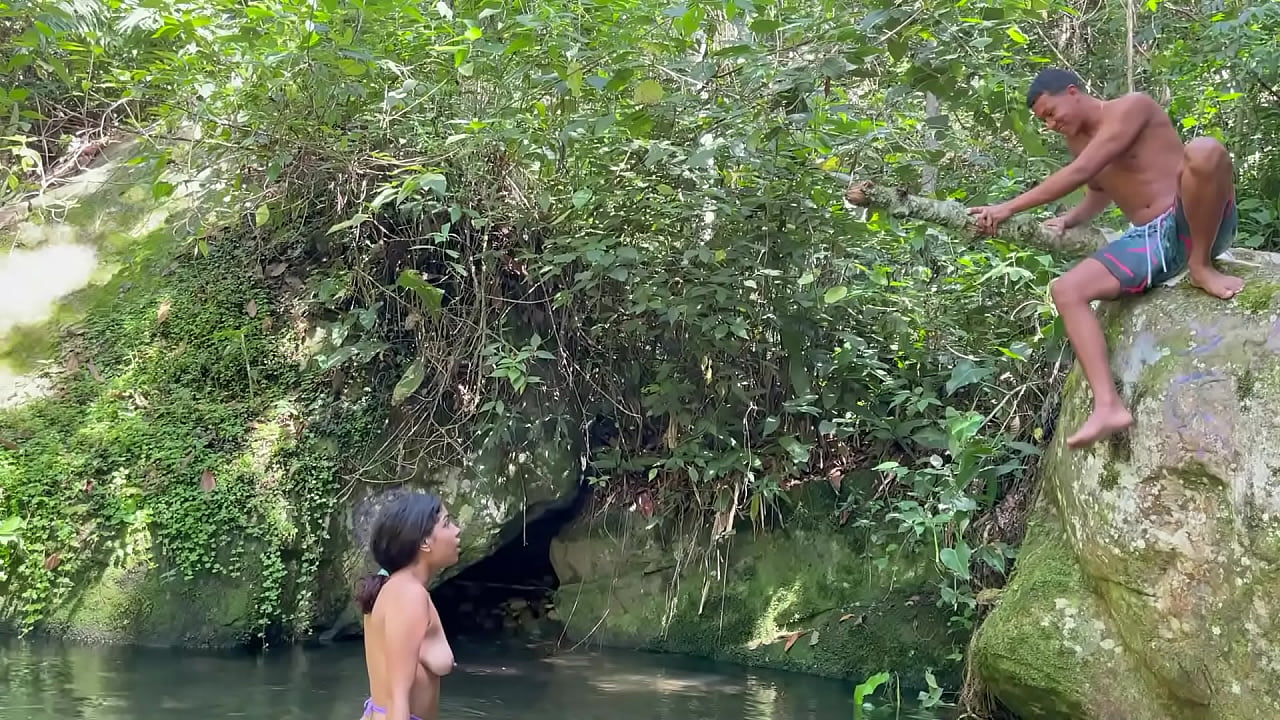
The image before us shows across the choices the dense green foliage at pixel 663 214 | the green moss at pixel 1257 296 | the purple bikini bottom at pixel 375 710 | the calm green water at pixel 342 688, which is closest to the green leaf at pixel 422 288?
the dense green foliage at pixel 663 214

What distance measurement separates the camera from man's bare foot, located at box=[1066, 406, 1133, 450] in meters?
2.83

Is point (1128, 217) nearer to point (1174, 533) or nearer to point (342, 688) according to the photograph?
point (1174, 533)

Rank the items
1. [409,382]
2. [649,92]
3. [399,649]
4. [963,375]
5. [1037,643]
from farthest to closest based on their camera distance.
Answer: [409,382] < [963,375] < [649,92] < [1037,643] < [399,649]

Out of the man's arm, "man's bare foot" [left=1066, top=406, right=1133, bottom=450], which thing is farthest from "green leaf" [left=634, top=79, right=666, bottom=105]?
"man's bare foot" [left=1066, top=406, right=1133, bottom=450]

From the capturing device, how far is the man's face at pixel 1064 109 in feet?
9.92

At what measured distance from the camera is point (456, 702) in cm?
452

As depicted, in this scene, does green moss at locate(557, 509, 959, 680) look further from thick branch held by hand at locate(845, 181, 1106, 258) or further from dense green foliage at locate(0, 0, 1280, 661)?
thick branch held by hand at locate(845, 181, 1106, 258)

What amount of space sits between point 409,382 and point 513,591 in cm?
215

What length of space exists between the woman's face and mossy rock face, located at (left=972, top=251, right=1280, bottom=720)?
7.15ft

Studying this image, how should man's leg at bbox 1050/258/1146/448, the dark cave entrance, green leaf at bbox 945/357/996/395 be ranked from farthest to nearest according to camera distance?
the dark cave entrance
green leaf at bbox 945/357/996/395
man's leg at bbox 1050/258/1146/448

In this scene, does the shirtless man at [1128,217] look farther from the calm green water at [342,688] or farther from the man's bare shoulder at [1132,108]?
the calm green water at [342,688]

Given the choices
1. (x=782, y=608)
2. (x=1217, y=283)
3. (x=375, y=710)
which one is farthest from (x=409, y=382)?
(x=1217, y=283)

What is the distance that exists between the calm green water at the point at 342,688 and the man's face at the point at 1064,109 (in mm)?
2872

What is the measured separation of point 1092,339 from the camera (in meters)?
2.87
